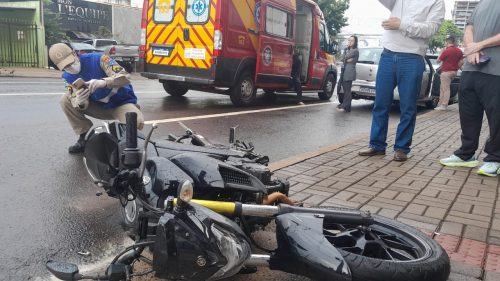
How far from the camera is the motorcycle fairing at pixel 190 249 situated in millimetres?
1671

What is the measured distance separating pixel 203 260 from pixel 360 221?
0.87 metres

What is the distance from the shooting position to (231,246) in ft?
Answer: 5.71

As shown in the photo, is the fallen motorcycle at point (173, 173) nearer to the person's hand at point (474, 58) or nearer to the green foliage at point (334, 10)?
the person's hand at point (474, 58)

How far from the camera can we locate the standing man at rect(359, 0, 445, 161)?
16.3ft

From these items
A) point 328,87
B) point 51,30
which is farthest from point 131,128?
point 51,30

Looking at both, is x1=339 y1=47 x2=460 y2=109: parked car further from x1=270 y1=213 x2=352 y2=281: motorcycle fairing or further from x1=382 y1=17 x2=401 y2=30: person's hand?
x1=270 y1=213 x2=352 y2=281: motorcycle fairing

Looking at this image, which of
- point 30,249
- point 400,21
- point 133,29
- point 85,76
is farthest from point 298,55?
point 133,29

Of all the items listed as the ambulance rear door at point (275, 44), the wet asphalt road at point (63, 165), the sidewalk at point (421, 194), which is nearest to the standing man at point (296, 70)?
the ambulance rear door at point (275, 44)

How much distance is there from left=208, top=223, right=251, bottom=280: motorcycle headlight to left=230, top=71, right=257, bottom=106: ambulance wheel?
28.1 feet

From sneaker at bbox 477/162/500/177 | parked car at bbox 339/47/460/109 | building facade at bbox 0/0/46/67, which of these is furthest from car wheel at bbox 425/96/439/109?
building facade at bbox 0/0/46/67

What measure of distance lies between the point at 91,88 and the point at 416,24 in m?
3.50

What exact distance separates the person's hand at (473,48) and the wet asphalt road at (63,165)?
227 cm

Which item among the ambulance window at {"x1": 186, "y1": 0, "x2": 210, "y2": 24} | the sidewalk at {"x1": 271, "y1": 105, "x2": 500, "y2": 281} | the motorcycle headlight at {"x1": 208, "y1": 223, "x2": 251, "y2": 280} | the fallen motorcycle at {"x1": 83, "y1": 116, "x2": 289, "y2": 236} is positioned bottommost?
the sidewalk at {"x1": 271, "y1": 105, "x2": 500, "y2": 281}

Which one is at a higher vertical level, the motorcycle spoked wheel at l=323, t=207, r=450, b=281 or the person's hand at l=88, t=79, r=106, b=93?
the person's hand at l=88, t=79, r=106, b=93
